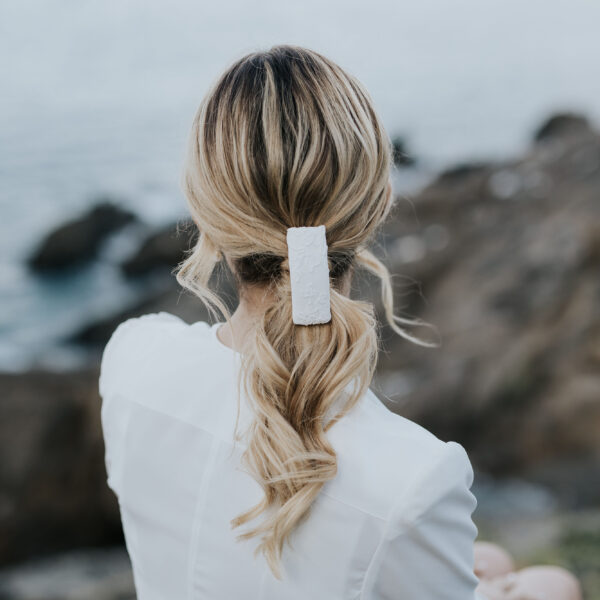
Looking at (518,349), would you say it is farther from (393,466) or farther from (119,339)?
(393,466)

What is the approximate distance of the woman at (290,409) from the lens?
1161 millimetres

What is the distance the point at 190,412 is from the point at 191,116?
0.59m

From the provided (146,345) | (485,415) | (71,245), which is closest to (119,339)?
(146,345)

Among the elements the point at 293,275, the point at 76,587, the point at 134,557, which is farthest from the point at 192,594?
the point at 76,587

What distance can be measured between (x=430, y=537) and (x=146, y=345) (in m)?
0.72

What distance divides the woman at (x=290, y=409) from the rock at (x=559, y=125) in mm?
14386

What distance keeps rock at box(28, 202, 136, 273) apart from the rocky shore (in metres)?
7.23

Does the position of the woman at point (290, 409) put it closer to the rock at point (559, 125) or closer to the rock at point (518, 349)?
the rock at point (518, 349)

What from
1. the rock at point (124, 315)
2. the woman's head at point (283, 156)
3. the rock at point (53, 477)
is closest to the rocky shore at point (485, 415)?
the rock at point (53, 477)

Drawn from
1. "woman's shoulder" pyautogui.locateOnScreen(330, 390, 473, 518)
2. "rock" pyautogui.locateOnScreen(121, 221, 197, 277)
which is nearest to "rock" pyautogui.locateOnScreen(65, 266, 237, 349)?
"rock" pyautogui.locateOnScreen(121, 221, 197, 277)

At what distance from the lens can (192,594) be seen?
4.46ft

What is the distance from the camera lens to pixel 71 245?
12562 millimetres

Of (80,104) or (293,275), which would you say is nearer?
(293,275)

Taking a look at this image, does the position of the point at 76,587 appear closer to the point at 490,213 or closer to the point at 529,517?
the point at 529,517
